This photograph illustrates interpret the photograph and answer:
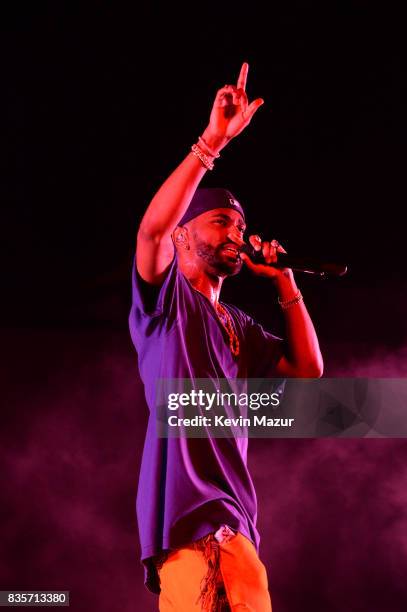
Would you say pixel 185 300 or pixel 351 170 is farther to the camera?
pixel 351 170

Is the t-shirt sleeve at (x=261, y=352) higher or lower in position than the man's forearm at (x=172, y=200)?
lower

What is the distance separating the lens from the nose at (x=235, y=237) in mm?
2072

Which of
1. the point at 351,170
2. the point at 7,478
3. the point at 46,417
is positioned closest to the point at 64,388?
the point at 46,417

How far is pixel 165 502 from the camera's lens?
1715 millimetres

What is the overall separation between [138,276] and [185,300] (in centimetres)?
17

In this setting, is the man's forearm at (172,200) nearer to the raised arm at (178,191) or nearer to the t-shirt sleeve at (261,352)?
the raised arm at (178,191)

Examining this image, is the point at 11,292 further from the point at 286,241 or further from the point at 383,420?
the point at 383,420

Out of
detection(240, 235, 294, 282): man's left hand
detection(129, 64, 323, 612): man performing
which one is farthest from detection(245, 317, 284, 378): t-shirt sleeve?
detection(240, 235, 294, 282): man's left hand

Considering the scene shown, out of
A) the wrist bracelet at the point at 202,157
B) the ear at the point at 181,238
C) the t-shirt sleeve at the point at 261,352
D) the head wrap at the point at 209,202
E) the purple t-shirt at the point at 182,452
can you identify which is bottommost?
the purple t-shirt at the point at 182,452

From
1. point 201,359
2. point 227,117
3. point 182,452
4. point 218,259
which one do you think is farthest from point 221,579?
point 227,117

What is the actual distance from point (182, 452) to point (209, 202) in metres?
0.71

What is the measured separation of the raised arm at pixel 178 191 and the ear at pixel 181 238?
1.02 feet

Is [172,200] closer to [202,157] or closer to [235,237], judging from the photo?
[202,157]

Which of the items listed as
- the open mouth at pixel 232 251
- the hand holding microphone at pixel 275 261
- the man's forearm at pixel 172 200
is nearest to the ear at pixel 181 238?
the open mouth at pixel 232 251
